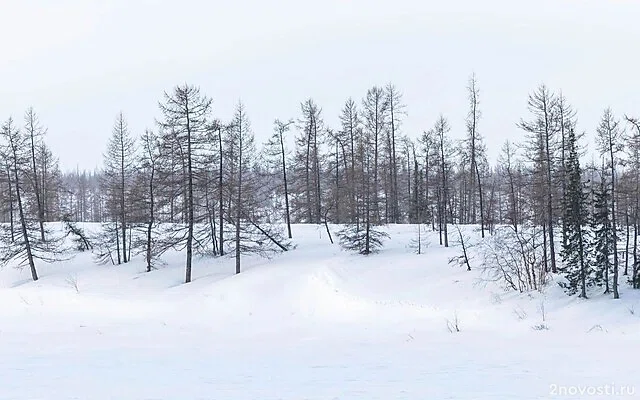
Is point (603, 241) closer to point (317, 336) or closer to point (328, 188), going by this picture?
point (317, 336)

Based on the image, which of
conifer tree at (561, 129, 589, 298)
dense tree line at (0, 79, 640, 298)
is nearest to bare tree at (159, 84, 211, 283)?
dense tree line at (0, 79, 640, 298)

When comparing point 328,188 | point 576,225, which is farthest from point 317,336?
point 328,188

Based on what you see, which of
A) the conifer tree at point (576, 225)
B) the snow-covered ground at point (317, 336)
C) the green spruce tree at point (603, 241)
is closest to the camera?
the snow-covered ground at point (317, 336)

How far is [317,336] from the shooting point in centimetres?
1442

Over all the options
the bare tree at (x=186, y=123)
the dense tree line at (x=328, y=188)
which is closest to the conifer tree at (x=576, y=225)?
the dense tree line at (x=328, y=188)

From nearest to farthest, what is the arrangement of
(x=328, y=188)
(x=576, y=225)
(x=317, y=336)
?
(x=317, y=336) < (x=576, y=225) < (x=328, y=188)

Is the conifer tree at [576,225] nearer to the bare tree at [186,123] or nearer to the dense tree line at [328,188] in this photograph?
the dense tree line at [328,188]

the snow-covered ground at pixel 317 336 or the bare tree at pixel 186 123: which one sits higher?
the bare tree at pixel 186 123

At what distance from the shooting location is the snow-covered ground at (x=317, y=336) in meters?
7.50

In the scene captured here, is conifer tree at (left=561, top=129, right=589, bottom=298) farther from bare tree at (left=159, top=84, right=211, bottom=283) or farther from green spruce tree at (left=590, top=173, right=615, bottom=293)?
bare tree at (left=159, top=84, right=211, bottom=283)

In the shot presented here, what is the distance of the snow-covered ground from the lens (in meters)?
7.50

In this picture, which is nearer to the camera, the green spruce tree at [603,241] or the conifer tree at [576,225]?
the green spruce tree at [603,241]

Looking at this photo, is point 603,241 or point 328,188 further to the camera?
point 328,188

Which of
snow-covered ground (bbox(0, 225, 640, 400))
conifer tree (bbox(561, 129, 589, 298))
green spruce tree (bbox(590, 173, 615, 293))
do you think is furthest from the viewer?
conifer tree (bbox(561, 129, 589, 298))
